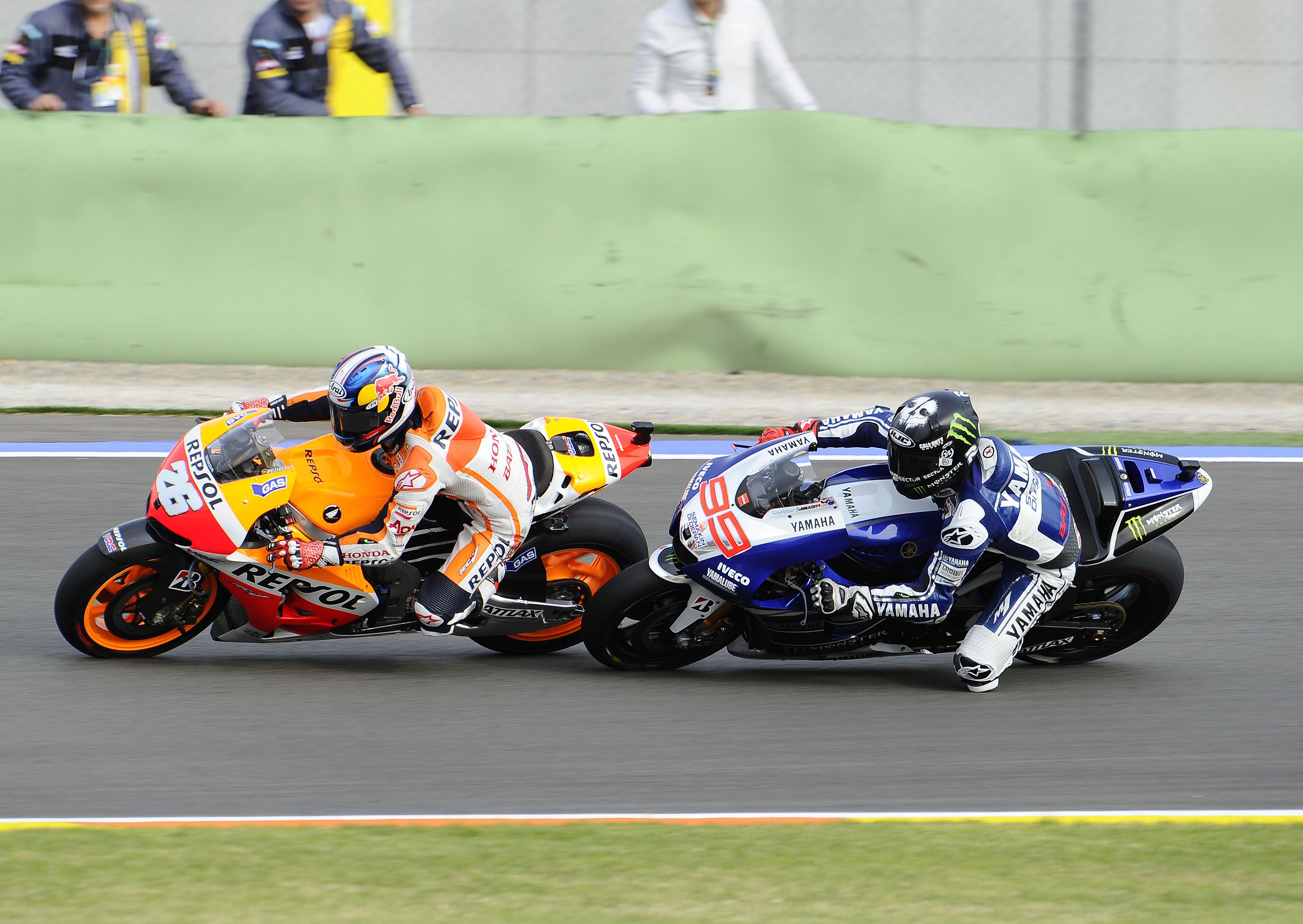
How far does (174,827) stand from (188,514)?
1378 millimetres

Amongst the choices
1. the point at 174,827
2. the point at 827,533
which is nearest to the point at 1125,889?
the point at 827,533

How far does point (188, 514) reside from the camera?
5996 millimetres

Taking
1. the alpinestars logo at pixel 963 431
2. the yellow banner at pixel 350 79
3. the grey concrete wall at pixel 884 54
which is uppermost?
the grey concrete wall at pixel 884 54

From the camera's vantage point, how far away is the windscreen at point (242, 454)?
609 centimetres

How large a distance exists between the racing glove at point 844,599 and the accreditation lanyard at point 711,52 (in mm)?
6017

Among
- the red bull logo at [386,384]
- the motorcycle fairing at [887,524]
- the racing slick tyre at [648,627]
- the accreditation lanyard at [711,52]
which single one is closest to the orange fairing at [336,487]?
the red bull logo at [386,384]

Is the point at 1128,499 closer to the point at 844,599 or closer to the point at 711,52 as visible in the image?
the point at 844,599

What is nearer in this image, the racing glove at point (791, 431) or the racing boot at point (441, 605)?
the racing boot at point (441, 605)

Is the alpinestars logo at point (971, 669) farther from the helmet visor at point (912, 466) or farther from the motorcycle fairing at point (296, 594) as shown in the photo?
the motorcycle fairing at point (296, 594)

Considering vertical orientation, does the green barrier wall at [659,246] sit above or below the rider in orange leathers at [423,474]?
above

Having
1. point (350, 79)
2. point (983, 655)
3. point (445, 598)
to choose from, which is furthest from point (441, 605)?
point (350, 79)

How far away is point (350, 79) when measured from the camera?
11.3 m

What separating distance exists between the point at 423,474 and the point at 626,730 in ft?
3.83

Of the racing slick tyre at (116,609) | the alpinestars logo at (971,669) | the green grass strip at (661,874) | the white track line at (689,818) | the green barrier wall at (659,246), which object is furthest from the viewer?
the green barrier wall at (659,246)
